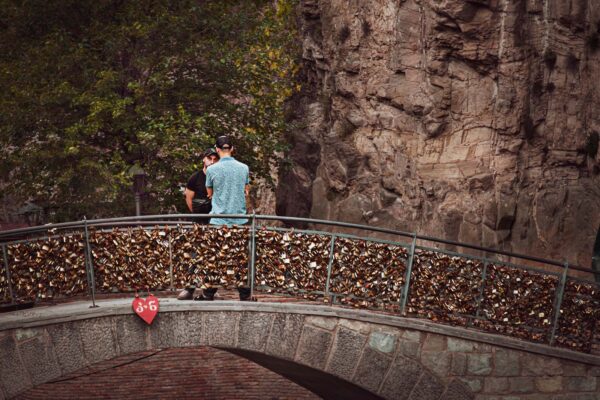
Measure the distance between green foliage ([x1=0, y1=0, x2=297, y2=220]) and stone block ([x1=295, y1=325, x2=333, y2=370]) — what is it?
9.02 metres

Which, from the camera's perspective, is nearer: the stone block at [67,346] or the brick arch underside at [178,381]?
the stone block at [67,346]

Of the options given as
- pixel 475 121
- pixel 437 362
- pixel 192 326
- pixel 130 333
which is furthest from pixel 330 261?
pixel 475 121

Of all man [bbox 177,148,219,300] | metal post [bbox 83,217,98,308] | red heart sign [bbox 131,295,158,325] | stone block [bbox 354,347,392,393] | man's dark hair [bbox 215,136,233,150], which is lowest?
stone block [bbox 354,347,392,393]

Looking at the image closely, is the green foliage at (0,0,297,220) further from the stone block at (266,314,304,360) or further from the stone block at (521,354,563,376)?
the stone block at (521,354,563,376)

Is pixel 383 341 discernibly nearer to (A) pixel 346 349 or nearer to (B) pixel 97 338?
(A) pixel 346 349

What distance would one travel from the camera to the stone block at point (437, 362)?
12.9m

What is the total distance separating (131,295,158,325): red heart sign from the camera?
1221cm

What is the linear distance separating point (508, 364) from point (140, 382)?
9072 mm

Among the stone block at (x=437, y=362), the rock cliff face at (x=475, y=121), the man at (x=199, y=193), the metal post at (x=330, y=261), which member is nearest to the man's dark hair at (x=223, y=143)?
the man at (x=199, y=193)

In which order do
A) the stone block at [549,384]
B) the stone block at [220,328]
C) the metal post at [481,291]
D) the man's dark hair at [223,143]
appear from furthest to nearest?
the metal post at [481,291], the stone block at [549,384], the man's dark hair at [223,143], the stone block at [220,328]

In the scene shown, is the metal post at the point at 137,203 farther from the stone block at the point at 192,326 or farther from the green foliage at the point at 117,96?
the stone block at the point at 192,326

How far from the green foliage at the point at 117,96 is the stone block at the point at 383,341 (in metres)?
9.25

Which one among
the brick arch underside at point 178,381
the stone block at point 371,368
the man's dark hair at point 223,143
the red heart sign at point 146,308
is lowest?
the brick arch underside at point 178,381


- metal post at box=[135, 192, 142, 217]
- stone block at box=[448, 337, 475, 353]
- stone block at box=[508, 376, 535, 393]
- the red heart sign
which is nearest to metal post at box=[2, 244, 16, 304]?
the red heart sign
